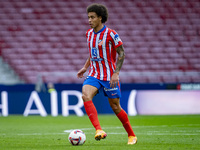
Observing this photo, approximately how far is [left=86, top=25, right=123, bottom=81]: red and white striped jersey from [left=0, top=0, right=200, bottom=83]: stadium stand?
1182 centimetres

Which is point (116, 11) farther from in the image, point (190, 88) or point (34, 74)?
point (190, 88)

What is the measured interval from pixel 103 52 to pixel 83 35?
1486 centimetres

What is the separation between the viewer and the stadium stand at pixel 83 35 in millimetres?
19547

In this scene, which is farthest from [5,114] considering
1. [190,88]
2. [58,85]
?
[190,88]

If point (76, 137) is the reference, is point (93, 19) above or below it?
above

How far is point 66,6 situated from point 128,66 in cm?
500

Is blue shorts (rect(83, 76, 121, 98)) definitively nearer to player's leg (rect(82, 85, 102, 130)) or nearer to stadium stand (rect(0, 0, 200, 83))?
player's leg (rect(82, 85, 102, 130))

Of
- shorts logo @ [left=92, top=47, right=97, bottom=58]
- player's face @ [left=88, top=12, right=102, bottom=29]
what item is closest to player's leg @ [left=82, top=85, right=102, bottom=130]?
shorts logo @ [left=92, top=47, right=97, bottom=58]

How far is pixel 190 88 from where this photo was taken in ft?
52.2

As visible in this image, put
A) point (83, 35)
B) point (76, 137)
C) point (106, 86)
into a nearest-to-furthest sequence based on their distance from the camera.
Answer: point (76, 137)
point (106, 86)
point (83, 35)

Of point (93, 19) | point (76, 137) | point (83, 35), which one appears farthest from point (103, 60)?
point (83, 35)

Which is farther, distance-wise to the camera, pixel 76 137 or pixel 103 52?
pixel 103 52

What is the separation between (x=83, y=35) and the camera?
A: 68.6ft

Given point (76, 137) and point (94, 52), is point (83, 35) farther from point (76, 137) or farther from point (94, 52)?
point (76, 137)
